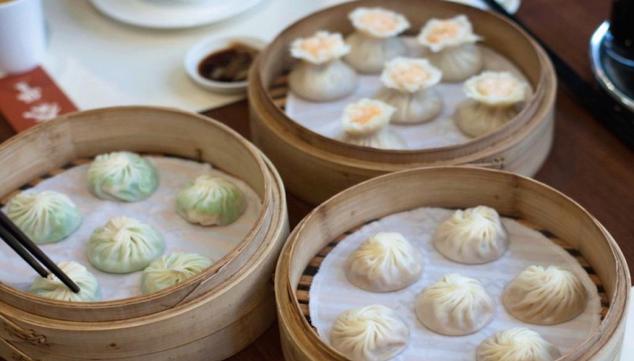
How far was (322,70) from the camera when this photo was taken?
85.2 inches

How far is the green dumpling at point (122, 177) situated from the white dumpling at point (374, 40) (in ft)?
2.09

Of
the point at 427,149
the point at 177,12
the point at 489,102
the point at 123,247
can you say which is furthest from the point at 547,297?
the point at 177,12

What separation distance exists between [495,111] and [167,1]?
103 centimetres

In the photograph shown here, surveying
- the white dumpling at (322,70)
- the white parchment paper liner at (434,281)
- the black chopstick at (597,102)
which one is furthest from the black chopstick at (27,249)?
the black chopstick at (597,102)

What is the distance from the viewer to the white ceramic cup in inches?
86.9

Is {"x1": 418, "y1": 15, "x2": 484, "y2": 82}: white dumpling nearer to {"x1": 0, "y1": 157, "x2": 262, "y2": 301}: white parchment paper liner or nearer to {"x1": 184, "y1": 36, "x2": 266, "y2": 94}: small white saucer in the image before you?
{"x1": 184, "y1": 36, "x2": 266, "y2": 94}: small white saucer

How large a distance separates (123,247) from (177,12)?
3.23 feet

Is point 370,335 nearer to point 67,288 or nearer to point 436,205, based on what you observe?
point 436,205

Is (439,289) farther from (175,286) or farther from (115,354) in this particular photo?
(115,354)

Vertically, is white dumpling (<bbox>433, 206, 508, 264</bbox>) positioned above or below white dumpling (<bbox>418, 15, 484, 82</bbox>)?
below

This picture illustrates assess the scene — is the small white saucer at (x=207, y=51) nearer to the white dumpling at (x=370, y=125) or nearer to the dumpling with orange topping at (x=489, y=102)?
the white dumpling at (x=370, y=125)

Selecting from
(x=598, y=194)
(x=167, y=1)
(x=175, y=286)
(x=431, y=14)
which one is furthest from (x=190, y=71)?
(x=598, y=194)

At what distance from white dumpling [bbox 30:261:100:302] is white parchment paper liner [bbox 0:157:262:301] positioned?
0.05 meters

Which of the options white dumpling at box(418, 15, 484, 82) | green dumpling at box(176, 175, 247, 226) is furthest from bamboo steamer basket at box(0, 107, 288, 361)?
white dumpling at box(418, 15, 484, 82)
